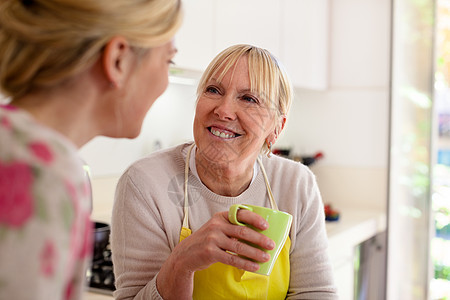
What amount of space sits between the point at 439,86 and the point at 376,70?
1.40 ft

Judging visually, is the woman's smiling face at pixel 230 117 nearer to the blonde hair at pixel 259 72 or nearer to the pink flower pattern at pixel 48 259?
the blonde hair at pixel 259 72

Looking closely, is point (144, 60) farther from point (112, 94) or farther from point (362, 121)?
point (362, 121)

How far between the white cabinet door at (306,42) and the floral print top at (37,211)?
7.61 ft

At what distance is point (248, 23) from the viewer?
93.2 inches

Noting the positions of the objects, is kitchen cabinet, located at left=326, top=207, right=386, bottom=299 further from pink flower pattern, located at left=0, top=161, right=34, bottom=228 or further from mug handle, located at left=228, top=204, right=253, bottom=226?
pink flower pattern, located at left=0, top=161, right=34, bottom=228

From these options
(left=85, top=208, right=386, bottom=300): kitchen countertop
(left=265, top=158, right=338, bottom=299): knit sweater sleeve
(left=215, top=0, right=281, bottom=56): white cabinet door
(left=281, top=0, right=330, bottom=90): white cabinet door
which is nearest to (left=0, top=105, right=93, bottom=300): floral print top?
(left=265, top=158, right=338, bottom=299): knit sweater sleeve

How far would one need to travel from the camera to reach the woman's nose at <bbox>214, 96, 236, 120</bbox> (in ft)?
3.82

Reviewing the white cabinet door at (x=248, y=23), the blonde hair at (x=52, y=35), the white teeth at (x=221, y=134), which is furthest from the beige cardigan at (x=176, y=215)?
the white cabinet door at (x=248, y=23)

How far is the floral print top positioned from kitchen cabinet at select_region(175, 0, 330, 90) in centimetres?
146

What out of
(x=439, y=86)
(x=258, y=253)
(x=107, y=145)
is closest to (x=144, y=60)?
(x=258, y=253)

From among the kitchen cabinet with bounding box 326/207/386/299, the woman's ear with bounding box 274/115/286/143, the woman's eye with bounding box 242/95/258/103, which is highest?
the woman's eye with bounding box 242/95/258/103

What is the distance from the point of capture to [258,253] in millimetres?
862

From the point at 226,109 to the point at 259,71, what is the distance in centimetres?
12

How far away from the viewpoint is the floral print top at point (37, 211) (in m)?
0.44
